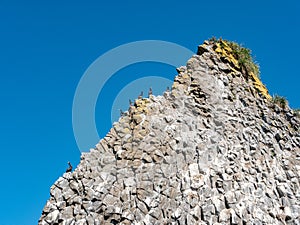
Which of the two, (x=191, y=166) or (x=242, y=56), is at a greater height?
(x=242, y=56)

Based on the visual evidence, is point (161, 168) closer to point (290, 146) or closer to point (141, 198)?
point (141, 198)

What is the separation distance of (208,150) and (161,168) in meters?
2.45

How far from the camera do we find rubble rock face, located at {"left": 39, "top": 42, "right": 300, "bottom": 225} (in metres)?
15.5

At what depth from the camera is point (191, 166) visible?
655 inches

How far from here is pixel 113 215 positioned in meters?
15.7

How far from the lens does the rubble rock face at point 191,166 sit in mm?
15516

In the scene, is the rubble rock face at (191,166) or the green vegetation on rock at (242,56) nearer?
the rubble rock face at (191,166)

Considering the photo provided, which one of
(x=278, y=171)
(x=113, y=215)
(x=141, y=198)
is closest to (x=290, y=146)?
(x=278, y=171)

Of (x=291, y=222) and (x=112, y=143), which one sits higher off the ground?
(x=112, y=143)

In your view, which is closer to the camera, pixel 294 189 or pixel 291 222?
pixel 291 222

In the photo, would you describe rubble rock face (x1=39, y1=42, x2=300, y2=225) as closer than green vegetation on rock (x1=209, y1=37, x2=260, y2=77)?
Yes

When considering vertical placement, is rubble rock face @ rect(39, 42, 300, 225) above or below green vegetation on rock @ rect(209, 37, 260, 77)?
below

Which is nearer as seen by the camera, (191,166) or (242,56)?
(191,166)

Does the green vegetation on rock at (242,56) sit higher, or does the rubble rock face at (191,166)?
the green vegetation on rock at (242,56)
